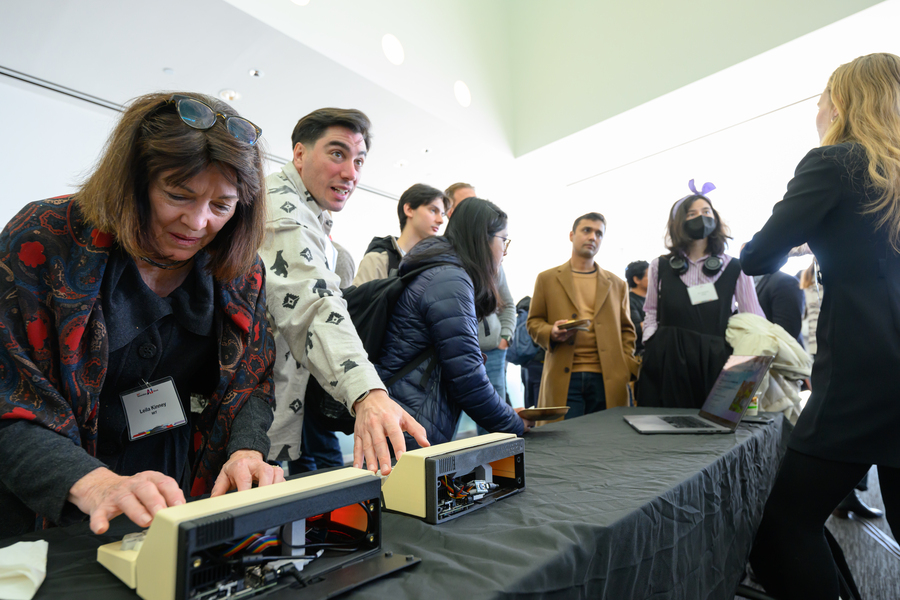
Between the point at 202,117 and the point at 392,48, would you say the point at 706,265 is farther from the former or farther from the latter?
the point at 392,48

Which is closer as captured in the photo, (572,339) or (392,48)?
(572,339)

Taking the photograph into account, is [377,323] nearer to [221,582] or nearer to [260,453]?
[260,453]

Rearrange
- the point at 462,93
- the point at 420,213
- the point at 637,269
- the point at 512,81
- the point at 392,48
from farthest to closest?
the point at 512,81 → the point at 462,93 → the point at 392,48 → the point at 637,269 → the point at 420,213

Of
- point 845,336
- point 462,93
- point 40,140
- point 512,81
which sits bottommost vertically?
point 845,336

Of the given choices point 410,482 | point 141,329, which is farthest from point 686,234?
point 141,329

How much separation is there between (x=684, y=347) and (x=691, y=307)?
0.17 metres

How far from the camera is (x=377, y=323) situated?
1247 mm

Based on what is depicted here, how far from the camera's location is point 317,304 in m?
1.01

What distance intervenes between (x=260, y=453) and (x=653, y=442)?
3.02 feet

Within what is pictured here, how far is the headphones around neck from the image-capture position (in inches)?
76.3

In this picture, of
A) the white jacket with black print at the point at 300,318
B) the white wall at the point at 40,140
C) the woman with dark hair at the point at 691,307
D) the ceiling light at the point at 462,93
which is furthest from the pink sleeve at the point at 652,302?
the white wall at the point at 40,140

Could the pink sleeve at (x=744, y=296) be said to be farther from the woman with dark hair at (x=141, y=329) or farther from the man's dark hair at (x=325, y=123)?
the woman with dark hair at (x=141, y=329)

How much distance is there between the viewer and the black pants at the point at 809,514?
0.99m

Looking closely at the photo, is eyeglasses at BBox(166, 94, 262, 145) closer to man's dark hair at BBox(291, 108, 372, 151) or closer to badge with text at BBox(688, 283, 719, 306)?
man's dark hair at BBox(291, 108, 372, 151)
